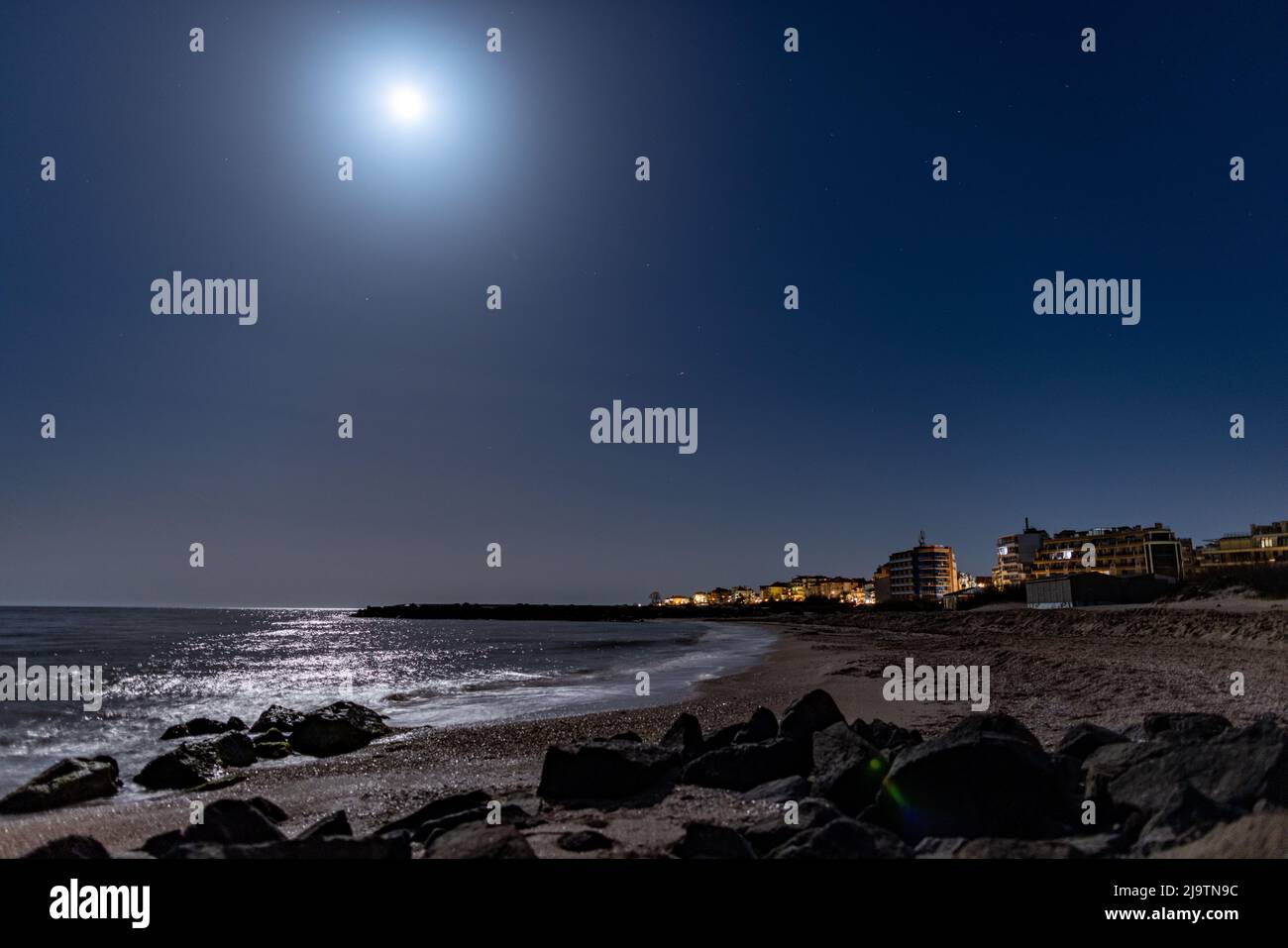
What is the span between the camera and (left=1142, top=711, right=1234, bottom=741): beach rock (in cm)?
898

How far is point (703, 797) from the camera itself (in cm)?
935

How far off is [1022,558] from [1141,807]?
19862 centimetres

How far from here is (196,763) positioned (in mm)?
14367

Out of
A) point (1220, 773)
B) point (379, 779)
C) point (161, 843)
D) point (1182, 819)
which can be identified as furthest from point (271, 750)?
point (1220, 773)

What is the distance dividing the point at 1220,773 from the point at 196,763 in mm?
16577

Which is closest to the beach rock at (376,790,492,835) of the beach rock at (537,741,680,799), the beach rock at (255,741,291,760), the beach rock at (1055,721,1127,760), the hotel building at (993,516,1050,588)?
the beach rock at (537,741,680,799)

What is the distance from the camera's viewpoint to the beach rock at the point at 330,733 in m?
16.8

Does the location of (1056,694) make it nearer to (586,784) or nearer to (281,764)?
(586,784)

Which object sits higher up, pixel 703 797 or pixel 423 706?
pixel 703 797

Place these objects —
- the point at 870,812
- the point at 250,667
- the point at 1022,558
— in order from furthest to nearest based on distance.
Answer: the point at 1022,558, the point at 250,667, the point at 870,812

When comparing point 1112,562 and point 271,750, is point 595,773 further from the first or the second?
point 1112,562

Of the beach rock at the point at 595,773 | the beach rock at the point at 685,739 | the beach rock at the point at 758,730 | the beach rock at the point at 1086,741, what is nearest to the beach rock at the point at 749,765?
the beach rock at the point at 595,773
